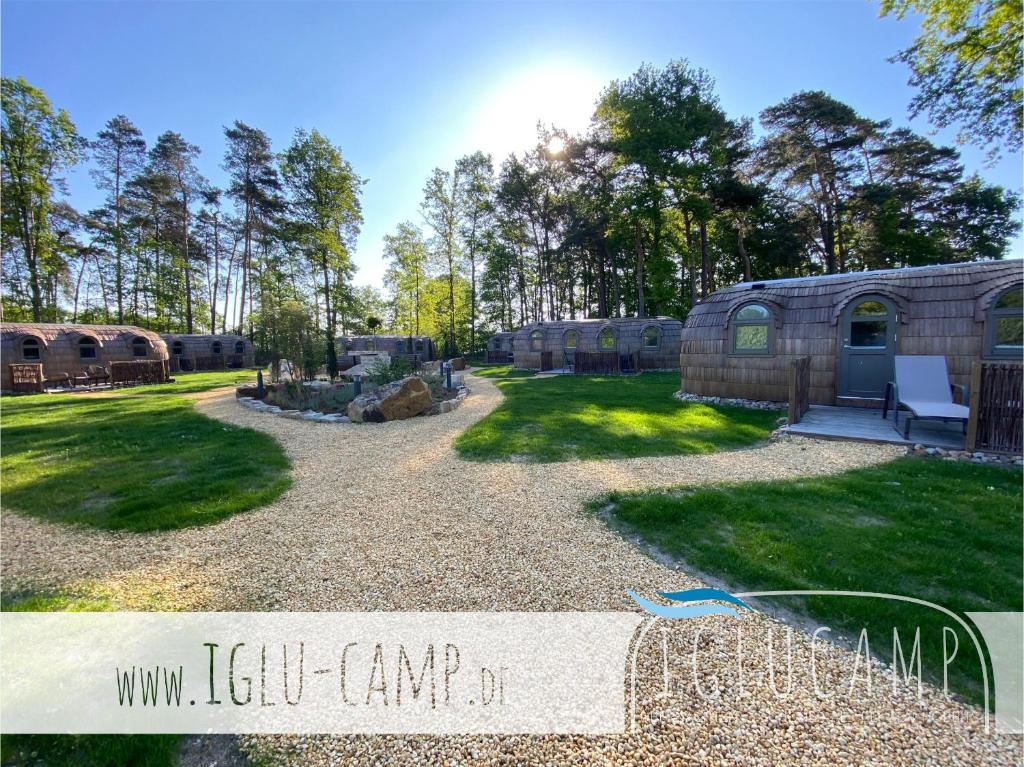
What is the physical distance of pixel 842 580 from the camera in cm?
269

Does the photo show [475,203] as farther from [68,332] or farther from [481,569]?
[481,569]

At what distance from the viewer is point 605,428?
7.46 metres

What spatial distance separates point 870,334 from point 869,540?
A: 726 centimetres

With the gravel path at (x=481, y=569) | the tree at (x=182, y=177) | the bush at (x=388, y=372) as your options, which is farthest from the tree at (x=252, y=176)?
the gravel path at (x=481, y=569)

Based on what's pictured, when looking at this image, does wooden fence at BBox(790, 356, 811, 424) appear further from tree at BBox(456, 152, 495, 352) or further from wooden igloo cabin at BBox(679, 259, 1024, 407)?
tree at BBox(456, 152, 495, 352)

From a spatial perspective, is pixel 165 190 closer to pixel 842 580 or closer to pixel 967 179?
pixel 842 580

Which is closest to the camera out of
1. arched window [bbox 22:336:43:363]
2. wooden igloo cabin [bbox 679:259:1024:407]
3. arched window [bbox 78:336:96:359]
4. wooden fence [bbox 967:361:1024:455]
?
wooden fence [bbox 967:361:1024:455]

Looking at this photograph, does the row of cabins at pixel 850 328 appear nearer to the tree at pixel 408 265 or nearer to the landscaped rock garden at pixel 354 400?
the landscaped rock garden at pixel 354 400

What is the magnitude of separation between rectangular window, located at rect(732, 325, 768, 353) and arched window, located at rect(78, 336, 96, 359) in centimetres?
2477

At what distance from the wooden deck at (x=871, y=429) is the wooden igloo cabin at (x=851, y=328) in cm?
111

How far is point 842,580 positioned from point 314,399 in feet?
37.2

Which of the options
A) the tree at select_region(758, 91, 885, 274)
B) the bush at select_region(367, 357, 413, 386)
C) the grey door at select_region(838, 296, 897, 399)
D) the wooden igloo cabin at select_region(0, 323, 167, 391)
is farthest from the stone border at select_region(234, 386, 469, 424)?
the tree at select_region(758, 91, 885, 274)

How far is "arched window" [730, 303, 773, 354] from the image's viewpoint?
30.4 feet

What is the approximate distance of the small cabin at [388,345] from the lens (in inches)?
947
